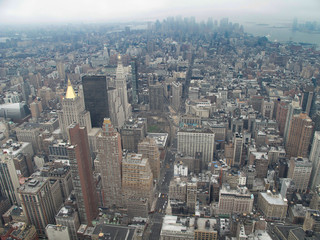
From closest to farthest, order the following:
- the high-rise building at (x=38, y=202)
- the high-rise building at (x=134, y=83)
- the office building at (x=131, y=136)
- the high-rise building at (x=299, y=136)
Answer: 1. the high-rise building at (x=38, y=202)
2. the high-rise building at (x=299, y=136)
3. the office building at (x=131, y=136)
4. the high-rise building at (x=134, y=83)

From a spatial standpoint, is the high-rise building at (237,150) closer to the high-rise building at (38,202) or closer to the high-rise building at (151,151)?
the high-rise building at (151,151)

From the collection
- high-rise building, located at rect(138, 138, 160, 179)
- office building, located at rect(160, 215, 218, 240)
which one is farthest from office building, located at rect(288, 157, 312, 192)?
high-rise building, located at rect(138, 138, 160, 179)

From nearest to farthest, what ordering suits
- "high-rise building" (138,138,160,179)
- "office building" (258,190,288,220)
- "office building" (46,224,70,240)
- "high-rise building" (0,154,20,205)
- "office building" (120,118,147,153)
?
"office building" (46,224,70,240) → "office building" (258,190,288,220) → "high-rise building" (0,154,20,205) → "high-rise building" (138,138,160,179) → "office building" (120,118,147,153)

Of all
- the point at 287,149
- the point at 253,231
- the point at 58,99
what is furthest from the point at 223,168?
the point at 58,99

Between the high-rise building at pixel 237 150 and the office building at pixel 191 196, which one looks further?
the high-rise building at pixel 237 150

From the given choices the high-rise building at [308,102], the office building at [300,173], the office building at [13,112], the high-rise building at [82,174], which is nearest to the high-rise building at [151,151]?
the high-rise building at [82,174]

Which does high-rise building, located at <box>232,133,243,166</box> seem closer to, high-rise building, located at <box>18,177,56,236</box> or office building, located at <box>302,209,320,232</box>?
office building, located at <box>302,209,320,232</box>

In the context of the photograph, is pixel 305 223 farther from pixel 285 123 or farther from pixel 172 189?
pixel 285 123
